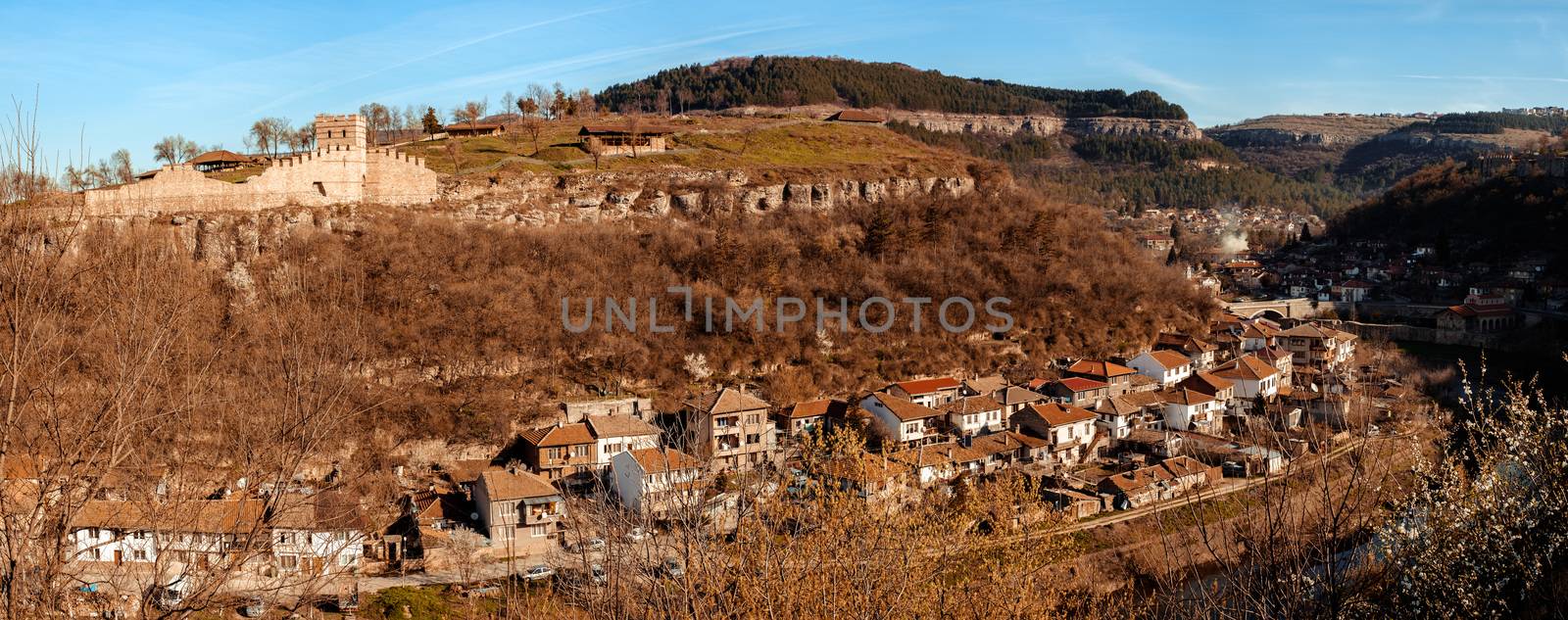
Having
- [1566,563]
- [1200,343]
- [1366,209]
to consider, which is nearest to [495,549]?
[1566,563]

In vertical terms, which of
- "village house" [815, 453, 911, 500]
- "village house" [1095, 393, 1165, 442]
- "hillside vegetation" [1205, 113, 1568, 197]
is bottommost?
"village house" [1095, 393, 1165, 442]

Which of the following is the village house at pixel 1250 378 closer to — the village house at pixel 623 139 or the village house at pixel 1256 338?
the village house at pixel 1256 338

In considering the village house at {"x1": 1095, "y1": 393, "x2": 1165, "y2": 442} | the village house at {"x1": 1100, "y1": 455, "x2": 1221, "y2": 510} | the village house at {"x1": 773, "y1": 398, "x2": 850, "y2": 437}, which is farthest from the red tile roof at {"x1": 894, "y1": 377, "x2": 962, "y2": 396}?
the village house at {"x1": 1100, "y1": 455, "x2": 1221, "y2": 510}

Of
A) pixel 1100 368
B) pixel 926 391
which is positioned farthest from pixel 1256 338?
pixel 926 391

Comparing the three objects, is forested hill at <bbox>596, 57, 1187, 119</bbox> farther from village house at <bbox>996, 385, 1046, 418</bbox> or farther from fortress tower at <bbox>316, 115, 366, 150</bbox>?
village house at <bbox>996, 385, 1046, 418</bbox>

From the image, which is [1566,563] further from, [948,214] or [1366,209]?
[1366,209]

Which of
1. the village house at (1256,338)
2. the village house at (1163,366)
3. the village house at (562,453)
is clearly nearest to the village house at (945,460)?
the village house at (562,453)
